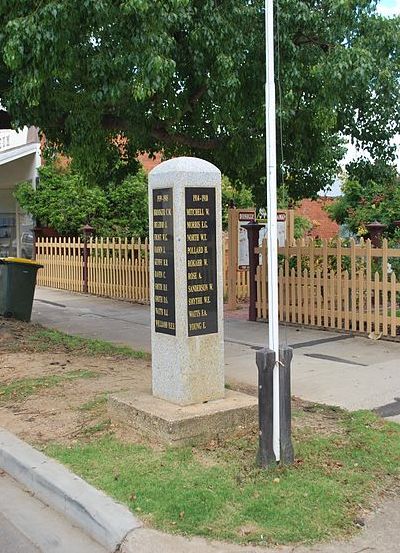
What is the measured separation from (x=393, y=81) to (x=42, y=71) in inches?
178

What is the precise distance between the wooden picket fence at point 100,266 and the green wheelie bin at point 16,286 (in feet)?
12.0

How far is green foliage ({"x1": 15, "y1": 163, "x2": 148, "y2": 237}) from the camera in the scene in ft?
63.1

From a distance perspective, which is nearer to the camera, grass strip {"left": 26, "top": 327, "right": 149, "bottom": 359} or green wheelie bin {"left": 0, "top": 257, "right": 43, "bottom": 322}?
grass strip {"left": 26, "top": 327, "right": 149, "bottom": 359}

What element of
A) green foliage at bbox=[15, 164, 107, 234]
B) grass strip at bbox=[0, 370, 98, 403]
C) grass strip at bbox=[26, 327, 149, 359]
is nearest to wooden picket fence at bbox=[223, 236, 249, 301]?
grass strip at bbox=[26, 327, 149, 359]

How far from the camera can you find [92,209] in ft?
63.2

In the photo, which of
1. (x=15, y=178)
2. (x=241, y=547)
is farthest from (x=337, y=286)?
(x=15, y=178)

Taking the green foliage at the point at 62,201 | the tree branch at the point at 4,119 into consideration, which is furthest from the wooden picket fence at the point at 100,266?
the tree branch at the point at 4,119

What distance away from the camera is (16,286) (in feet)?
37.2

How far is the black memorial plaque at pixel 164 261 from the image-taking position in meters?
5.19

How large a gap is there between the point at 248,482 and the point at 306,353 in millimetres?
4581

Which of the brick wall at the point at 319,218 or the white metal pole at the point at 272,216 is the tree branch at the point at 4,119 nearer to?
the white metal pole at the point at 272,216

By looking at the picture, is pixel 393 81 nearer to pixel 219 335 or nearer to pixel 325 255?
pixel 325 255

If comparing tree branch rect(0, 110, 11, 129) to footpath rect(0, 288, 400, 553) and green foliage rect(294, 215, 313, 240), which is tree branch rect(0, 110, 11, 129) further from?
green foliage rect(294, 215, 313, 240)

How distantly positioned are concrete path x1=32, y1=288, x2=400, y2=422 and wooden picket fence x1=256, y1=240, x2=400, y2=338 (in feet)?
1.01
